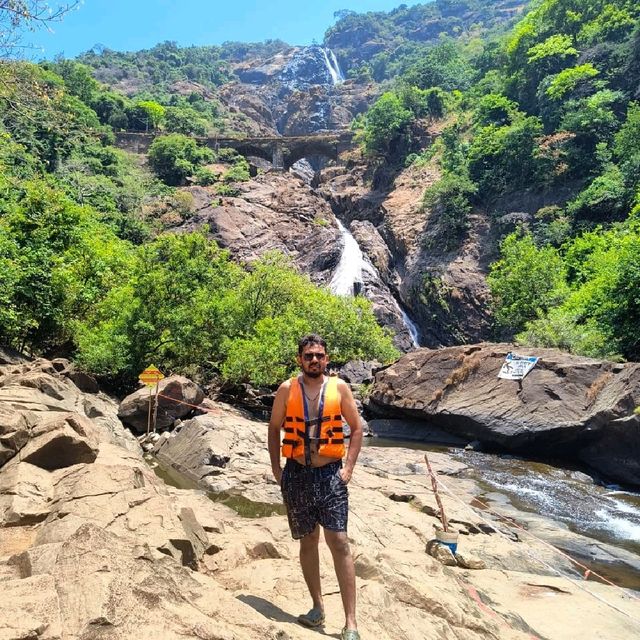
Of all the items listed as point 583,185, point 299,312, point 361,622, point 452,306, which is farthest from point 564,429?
point 583,185

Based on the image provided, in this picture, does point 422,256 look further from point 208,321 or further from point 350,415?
point 350,415

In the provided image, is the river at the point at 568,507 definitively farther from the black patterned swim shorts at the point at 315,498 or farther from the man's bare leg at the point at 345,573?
the black patterned swim shorts at the point at 315,498

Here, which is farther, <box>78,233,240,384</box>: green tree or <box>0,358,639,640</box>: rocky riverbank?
<box>78,233,240,384</box>: green tree

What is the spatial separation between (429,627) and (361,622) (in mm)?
565

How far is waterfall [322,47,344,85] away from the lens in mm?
121562

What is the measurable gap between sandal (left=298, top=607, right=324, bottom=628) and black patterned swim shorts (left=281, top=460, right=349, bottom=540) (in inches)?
20.3

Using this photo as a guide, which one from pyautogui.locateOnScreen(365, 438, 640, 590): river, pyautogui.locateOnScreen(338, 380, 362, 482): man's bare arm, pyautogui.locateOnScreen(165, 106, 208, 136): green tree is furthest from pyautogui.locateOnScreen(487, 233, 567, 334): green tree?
pyautogui.locateOnScreen(165, 106, 208, 136): green tree

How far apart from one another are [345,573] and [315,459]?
791mm

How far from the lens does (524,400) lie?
15641 millimetres

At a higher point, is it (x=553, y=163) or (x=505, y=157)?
(x=505, y=157)

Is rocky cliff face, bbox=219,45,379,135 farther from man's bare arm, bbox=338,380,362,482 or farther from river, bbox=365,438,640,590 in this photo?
man's bare arm, bbox=338,380,362,482

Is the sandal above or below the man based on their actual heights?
below

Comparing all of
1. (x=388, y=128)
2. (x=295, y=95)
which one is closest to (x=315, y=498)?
(x=388, y=128)

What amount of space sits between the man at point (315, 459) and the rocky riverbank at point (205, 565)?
493 millimetres
